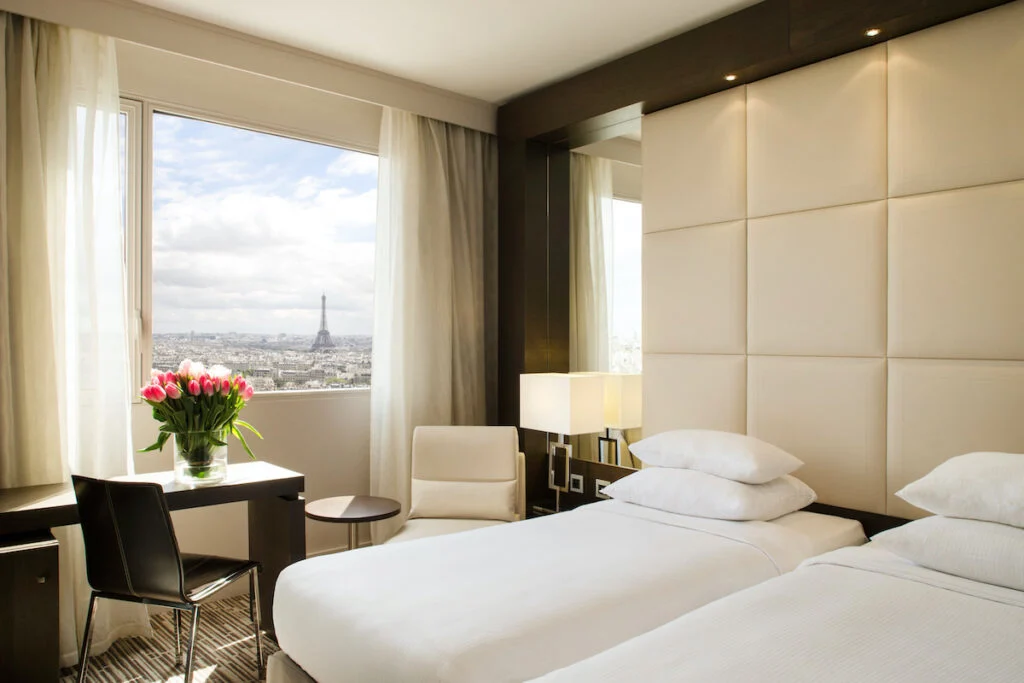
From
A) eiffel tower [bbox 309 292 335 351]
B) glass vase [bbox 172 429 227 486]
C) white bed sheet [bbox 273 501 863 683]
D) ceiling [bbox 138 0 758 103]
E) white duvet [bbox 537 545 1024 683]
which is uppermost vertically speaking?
ceiling [bbox 138 0 758 103]

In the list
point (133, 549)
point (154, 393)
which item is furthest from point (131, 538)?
point (154, 393)

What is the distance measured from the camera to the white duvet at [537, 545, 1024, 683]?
54.7 inches

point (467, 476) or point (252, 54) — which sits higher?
point (252, 54)

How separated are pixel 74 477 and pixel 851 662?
2.35 meters

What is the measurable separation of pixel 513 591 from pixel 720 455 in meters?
1.13

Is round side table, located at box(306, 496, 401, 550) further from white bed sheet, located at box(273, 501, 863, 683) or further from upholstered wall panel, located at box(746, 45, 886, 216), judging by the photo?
upholstered wall panel, located at box(746, 45, 886, 216)

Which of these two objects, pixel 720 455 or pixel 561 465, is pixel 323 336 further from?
pixel 720 455

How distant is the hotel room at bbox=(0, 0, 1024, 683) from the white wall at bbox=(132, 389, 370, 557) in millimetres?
19

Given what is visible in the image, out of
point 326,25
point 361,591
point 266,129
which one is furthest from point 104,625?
point 326,25

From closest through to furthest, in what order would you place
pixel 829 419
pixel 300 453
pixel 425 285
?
pixel 829 419, pixel 300 453, pixel 425 285

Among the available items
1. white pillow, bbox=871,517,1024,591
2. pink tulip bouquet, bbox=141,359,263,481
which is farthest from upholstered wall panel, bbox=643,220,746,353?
pink tulip bouquet, bbox=141,359,263,481

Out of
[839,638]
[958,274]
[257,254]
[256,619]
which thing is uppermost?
[257,254]

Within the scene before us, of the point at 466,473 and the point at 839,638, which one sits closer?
the point at 839,638

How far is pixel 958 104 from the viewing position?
94.7 inches
